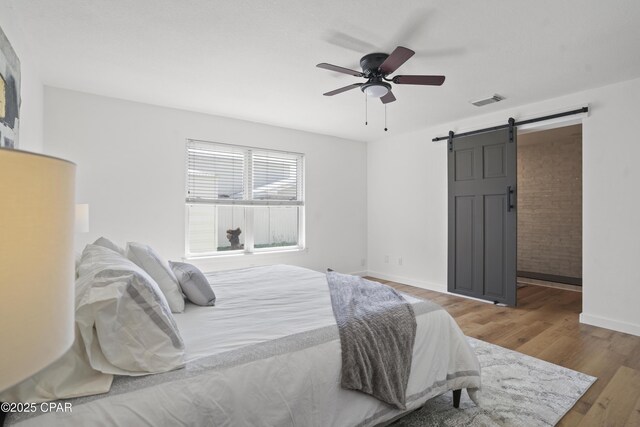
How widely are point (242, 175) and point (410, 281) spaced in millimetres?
3253

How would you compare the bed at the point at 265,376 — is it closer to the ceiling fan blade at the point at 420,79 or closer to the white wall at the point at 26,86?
the ceiling fan blade at the point at 420,79

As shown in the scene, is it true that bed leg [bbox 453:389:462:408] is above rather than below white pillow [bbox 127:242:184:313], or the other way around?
below

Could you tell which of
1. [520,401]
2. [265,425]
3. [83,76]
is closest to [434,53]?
[520,401]

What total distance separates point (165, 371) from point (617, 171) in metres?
4.43

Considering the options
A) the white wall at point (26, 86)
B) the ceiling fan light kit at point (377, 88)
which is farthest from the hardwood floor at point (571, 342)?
the white wall at point (26, 86)

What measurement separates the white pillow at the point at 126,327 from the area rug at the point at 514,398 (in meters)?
1.42

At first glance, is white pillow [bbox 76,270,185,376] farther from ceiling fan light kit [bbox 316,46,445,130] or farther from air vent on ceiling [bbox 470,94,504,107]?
air vent on ceiling [bbox 470,94,504,107]

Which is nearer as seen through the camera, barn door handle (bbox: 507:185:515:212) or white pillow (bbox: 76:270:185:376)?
white pillow (bbox: 76:270:185:376)

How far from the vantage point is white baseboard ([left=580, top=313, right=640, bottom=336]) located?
127 inches

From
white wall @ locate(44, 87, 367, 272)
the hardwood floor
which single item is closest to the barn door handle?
the hardwood floor

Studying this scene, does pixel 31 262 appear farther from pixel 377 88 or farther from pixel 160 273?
pixel 377 88

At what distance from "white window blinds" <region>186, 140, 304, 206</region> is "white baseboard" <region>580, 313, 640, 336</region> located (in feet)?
12.9

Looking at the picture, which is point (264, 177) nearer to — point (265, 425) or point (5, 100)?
point (5, 100)

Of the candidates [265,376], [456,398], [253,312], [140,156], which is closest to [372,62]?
[253,312]
